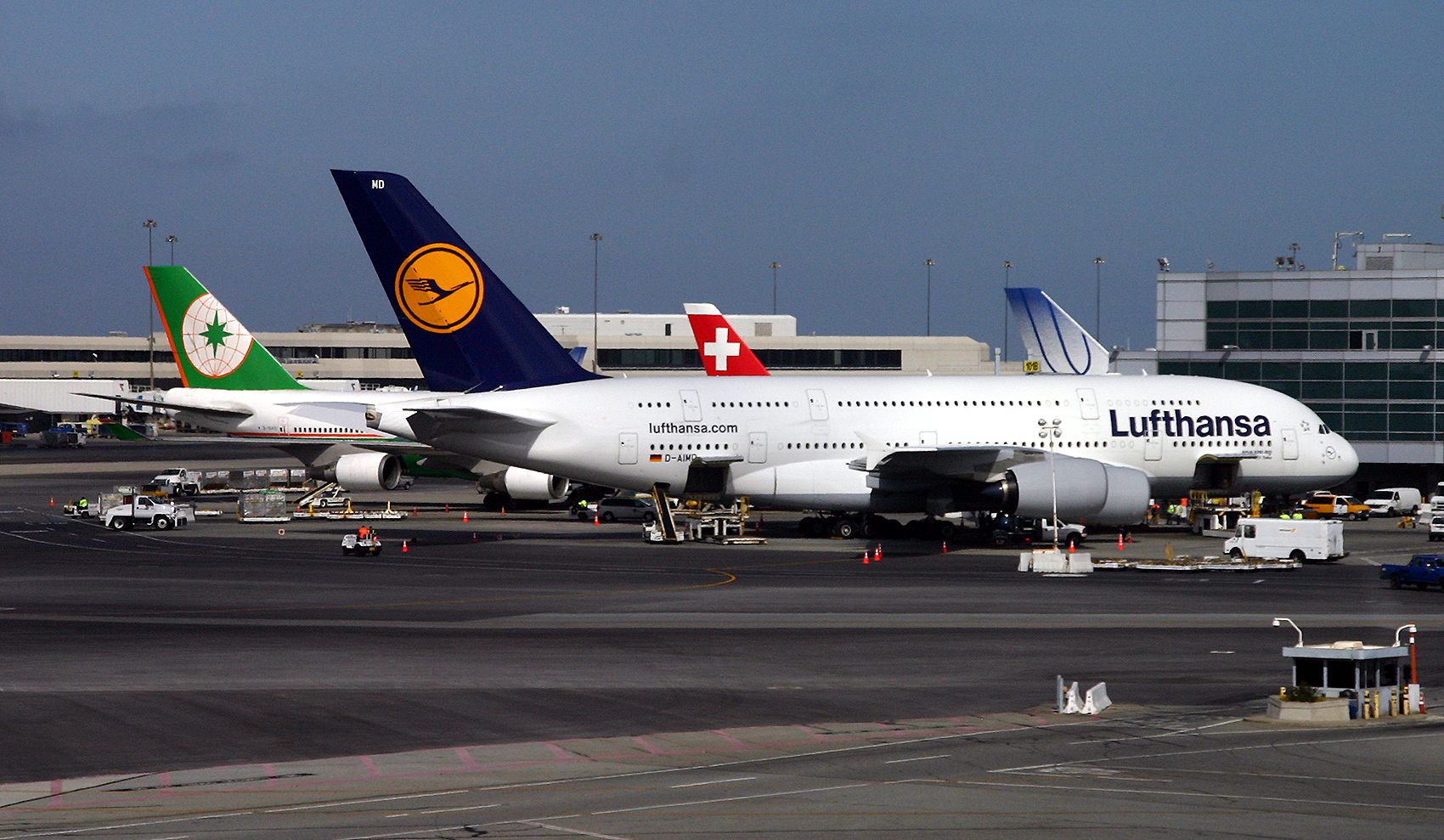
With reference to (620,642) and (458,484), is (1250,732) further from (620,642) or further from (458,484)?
(458,484)

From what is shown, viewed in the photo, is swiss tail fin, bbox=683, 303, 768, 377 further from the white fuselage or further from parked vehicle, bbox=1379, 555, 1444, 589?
parked vehicle, bbox=1379, 555, 1444, 589

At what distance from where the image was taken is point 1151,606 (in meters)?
40.1

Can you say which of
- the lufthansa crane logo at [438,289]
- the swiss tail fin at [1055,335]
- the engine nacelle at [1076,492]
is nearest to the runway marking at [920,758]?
the engine nacelle at [1076,492]

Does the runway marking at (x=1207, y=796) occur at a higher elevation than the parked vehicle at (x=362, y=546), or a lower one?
lower

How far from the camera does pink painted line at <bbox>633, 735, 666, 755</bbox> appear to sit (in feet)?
74.9

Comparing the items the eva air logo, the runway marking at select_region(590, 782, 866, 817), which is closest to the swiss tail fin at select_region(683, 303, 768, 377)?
the eva air logo

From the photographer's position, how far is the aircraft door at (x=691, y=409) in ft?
189

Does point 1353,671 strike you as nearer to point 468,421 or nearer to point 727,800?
point 727,800

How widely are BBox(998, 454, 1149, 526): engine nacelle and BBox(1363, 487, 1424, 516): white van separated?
2278 cm

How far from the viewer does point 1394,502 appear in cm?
7469

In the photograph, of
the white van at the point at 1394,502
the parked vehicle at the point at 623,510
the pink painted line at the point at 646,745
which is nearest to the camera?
the pink painted line at the point at 646,745

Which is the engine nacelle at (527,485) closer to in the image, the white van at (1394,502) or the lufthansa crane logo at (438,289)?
the lufthansa crane logo at (438,289)

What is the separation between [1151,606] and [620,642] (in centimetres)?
1422

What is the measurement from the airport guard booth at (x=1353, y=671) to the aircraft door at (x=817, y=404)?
33316mm
